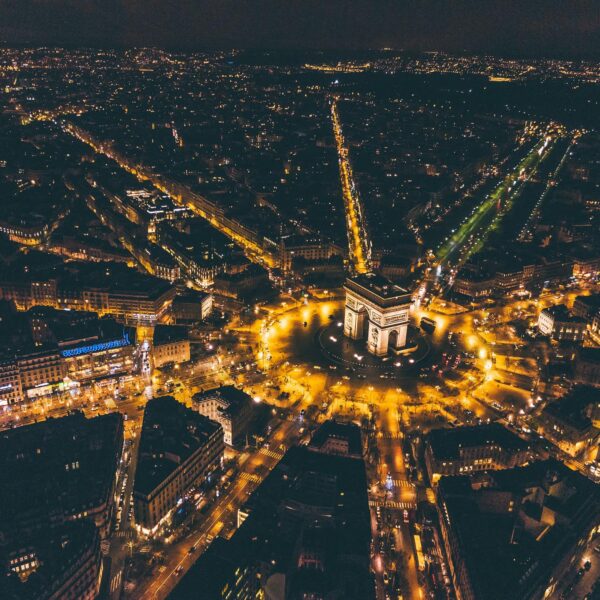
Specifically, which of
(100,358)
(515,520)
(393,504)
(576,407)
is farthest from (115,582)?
(576,407)

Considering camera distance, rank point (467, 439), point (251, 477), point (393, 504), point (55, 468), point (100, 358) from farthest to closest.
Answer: point (100, 358)
point (467, 439)
point (251, 477)
point (55, 468)
point (393, 504)

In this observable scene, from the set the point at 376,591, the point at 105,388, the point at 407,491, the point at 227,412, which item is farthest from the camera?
the point at 105,388

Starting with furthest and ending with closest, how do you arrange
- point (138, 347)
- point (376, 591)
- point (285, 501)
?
1. point (138, 347)
2. point (285, 501)
3. point (376, 591)

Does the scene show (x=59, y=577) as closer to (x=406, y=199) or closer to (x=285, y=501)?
(x=285, y=501)

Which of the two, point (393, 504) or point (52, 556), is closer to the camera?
point (52, 556)

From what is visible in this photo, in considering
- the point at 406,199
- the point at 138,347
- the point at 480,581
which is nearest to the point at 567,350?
the point at 480,581

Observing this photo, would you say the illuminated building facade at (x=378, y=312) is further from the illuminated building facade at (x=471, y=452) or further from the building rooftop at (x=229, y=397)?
the building rooftop at (x=229, y=397)

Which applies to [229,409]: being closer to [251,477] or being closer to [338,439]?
[251,477]

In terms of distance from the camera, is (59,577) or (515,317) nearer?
(59,577)
